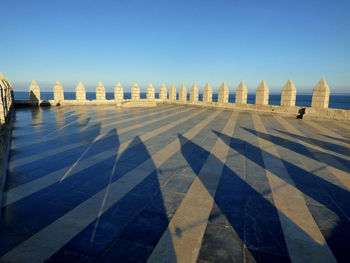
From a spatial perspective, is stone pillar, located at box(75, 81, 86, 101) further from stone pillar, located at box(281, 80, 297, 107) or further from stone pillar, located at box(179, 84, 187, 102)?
stone pillar, located at box(281, 80, 297, 107)

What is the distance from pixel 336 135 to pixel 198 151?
8172 mm

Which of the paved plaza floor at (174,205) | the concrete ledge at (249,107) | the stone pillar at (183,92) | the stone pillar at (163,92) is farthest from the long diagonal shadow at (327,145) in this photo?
the stone pillar at (163,92)

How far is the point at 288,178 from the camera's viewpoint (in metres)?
5.52

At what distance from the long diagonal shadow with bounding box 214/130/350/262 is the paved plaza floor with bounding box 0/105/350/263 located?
0.07ft

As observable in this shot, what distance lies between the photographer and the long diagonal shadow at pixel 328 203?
125 inches

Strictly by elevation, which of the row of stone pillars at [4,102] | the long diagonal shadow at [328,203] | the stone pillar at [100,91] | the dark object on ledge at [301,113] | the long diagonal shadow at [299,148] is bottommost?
the long diagonal shadow at [328,203]

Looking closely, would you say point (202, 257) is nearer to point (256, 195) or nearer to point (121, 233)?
point (121, 233)

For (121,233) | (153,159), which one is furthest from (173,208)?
(153,159)

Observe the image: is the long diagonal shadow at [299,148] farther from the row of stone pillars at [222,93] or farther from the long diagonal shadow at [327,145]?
the row of stone pillars at [222,93]

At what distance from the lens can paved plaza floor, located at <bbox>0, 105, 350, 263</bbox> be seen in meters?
2.94

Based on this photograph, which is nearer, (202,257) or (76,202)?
(202,257)

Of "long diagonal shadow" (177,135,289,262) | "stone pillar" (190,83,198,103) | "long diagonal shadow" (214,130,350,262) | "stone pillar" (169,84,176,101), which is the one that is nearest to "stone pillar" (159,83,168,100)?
"stone pillar" (169,84,176,101)

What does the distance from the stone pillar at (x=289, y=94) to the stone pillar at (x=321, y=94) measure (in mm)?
1631

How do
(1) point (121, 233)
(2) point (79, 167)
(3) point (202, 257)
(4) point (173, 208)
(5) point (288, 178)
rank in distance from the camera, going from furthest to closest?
(2) point (79, 167), (5) point (288, 178), (4) point (173, 208), (1) point (121, 233), (3) point (202, 257)
